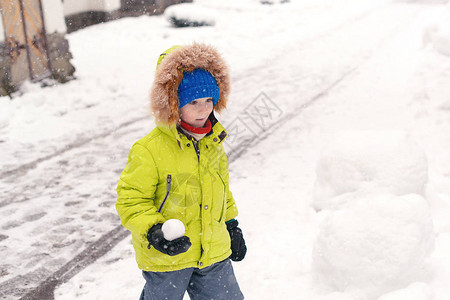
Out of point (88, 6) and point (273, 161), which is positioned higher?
point (273, 161)

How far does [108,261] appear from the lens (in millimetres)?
3893

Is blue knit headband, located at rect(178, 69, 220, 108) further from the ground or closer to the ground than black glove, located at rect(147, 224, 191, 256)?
further from the ground

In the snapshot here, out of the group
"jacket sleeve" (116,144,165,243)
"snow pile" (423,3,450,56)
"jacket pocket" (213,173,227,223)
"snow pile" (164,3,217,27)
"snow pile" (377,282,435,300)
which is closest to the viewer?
"jacket sleeve" (116,144,165,243)

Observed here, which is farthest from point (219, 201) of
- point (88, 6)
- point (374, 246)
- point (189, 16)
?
point (189, 16)

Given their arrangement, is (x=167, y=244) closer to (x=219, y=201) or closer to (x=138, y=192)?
(x=138, y=192)

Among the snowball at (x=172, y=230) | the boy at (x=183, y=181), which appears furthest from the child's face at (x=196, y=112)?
the snowball at (x=172, y=230)

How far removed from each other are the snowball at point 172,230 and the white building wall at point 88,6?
14.1 m

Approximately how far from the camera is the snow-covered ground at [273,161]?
3324 millimetres

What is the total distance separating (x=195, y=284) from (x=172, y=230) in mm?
581

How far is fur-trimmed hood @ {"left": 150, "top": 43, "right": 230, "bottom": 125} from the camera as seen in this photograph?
2.23m

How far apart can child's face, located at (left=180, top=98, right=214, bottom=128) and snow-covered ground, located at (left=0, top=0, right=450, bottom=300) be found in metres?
1.42

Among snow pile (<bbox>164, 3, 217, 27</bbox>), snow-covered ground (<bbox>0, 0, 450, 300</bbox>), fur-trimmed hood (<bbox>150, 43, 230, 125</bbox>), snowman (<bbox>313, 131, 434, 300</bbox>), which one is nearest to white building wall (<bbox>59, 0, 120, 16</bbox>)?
snow-covered ground (<bbox>0, 0, 450, 300</bbox>)

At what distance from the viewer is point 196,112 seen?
2.32 meters

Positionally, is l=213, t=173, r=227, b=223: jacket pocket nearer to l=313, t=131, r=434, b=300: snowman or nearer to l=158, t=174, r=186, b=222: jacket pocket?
l=158, t=174, r=186, b=222: jacket pocket
